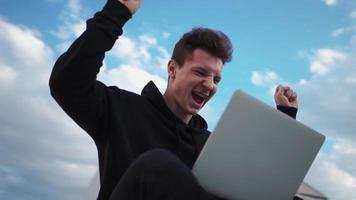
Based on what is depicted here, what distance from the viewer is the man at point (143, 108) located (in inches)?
35.1

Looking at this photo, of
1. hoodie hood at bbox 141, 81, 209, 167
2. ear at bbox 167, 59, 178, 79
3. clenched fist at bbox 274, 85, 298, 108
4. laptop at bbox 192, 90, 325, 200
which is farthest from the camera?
ear at bbox 167, 59, 178, 79

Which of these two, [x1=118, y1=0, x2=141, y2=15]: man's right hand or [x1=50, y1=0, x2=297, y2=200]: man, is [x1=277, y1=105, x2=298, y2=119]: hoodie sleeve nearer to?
[x1=50, y1=0, x2=297, y2=200]: man

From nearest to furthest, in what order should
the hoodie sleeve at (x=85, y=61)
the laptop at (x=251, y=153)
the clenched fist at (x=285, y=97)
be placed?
the laptop at (x=251, y=153)
the hoodie sleeve at (x=85, y=61)
the clenched fist at (x=285, y=97)

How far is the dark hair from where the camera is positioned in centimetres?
194

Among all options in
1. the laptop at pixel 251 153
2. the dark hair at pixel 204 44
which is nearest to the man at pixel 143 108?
the dark hair at pixel 204 44

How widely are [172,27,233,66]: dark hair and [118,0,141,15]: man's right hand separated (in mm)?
550

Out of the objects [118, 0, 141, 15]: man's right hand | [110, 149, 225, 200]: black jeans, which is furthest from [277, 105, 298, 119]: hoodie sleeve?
[110, 149, 225, 200]: black jeans

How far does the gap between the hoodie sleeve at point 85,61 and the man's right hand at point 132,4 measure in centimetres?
2

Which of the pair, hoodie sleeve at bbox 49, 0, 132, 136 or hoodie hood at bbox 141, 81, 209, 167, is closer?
hoodie sleeve at bbox 49, 0, 132, 136

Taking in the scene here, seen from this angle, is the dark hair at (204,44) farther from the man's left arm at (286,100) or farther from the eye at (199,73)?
the man's left arm at (286,100)

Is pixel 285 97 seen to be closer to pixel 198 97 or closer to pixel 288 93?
pixel 288 93

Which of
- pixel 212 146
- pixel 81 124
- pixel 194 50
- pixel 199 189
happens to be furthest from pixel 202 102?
pixel 199 189

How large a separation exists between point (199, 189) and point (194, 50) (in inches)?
45.4

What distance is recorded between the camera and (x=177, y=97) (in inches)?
76.9
